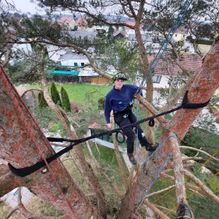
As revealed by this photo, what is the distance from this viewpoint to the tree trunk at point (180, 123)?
1591 millimetres

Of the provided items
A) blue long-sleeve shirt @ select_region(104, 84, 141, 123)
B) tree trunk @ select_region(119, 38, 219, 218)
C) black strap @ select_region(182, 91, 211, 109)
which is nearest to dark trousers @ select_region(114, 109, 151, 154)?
blue long-sleeve shirt @ select_region(104, 84, 141, 123)

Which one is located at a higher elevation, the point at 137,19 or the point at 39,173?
the point at 137,19

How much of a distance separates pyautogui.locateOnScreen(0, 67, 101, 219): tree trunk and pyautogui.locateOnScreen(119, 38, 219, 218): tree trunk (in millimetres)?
861

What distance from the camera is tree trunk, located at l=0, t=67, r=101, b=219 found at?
43.3 inches

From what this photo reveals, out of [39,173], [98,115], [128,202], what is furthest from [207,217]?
[98,115]

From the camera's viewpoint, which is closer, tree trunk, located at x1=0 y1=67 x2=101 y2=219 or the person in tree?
tree trunk, located at x1=0 y1=67 x2=101 y2=219

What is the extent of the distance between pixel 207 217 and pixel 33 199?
3.92 m

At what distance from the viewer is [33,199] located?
5555mm

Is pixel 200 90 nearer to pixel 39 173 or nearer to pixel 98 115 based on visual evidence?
pixel 39 173

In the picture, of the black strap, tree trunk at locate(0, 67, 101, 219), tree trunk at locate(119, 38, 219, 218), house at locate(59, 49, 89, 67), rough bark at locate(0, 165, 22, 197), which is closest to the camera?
tree trunk at locate(0, 67, 101, 219)

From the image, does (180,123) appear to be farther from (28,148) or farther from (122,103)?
(28,148)

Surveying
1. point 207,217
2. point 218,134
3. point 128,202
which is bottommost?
point 218,134

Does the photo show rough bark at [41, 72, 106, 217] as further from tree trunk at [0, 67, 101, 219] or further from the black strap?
the black strap

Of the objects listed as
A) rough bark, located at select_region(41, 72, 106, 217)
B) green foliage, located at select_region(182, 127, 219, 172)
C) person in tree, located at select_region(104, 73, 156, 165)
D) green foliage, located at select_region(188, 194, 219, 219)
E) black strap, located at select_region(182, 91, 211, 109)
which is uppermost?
black strap, located at select_region(182, 91, 211, 109)
